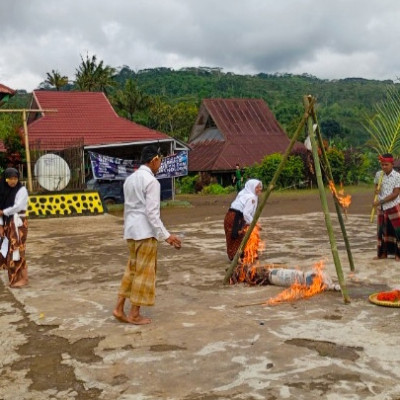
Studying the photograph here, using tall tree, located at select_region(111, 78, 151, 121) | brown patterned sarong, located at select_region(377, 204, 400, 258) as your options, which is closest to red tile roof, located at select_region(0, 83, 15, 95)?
brown patterned sarong, located at select_region(377, 204, 400, 258)

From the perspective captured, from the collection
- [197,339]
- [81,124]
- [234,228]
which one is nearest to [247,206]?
[234,228]

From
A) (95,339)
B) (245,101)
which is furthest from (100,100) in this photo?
(95,339)

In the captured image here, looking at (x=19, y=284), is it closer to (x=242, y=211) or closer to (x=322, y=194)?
(x=242, y=211)

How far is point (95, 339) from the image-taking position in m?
4.73

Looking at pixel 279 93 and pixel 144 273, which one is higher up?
pixel 279 93

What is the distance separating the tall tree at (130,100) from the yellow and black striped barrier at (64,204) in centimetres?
2619

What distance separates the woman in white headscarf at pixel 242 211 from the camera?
7.26 meters

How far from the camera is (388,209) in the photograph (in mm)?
7961

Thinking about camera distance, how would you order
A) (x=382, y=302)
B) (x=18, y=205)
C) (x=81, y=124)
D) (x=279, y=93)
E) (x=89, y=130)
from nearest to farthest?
(x=382, y=302) < (x=18, y=205) < (x=89, y=130) < (x=81, y=124) < (x=279, y=93)

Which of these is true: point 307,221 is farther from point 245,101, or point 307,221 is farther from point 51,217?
point 245,101

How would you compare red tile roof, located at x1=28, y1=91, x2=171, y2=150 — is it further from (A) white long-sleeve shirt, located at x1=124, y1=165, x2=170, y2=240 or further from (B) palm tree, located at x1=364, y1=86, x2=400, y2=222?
(A) white long-sleeve shirt, located at x1=124, y1=165, x2=170, y2=240

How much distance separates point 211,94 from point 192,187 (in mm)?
30868

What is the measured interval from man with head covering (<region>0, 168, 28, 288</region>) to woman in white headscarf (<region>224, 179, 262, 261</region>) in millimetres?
2725

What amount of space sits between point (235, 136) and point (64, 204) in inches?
740
